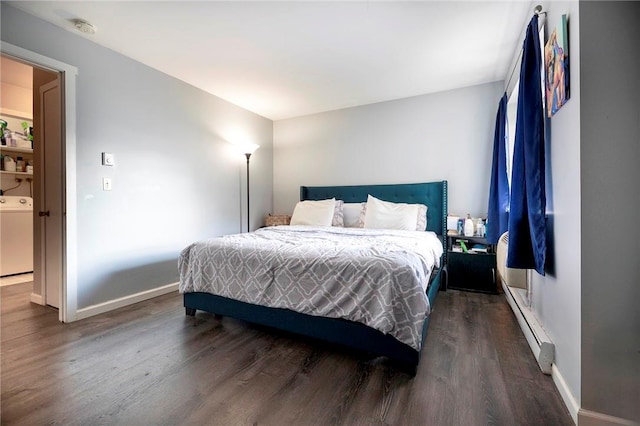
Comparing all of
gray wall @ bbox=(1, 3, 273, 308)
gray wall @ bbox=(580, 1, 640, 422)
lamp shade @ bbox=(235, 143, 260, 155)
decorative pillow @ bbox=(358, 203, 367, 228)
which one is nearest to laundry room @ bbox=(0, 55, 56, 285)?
gray wall @ bbox=(1, 3, 273, 308)

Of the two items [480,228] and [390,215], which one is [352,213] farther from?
[480,228]

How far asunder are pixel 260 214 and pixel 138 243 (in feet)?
6.14

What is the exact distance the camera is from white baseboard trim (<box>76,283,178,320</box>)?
2.38m

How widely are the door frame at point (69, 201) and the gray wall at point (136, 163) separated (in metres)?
0.05

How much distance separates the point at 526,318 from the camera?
1.95m

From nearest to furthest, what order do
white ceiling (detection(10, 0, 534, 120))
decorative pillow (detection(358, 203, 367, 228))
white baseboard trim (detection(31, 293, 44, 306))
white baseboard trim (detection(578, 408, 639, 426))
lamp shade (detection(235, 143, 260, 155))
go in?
1. white baseboard trim (detection(578, 408, 639, 426))
2. white ceiling (detection(10, 0, 534, 120))
3. white baseboard trim (detection(31, 293, 44, 306))
4. decorative pillow (detection(358, 203, 367, 228))
5. lamp shade (detection(235, 143, 260, 155))

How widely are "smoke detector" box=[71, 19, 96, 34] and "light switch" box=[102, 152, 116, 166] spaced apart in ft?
3.24

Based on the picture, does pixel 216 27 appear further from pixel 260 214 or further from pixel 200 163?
pixel 260 214

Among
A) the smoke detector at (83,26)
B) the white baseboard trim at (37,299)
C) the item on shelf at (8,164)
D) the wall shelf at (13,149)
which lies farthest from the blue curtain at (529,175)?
the item on shelf at (8,164)

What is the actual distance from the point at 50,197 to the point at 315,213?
2.68 metres

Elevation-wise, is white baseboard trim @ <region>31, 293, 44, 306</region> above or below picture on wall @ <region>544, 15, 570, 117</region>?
below

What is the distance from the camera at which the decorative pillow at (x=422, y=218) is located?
127 inches

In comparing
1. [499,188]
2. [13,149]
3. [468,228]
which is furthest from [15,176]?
[499,188]

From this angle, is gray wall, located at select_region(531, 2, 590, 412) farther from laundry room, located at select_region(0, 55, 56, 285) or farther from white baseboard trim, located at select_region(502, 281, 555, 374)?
laundry room, located at select_region(0, 55, 56, 285)
